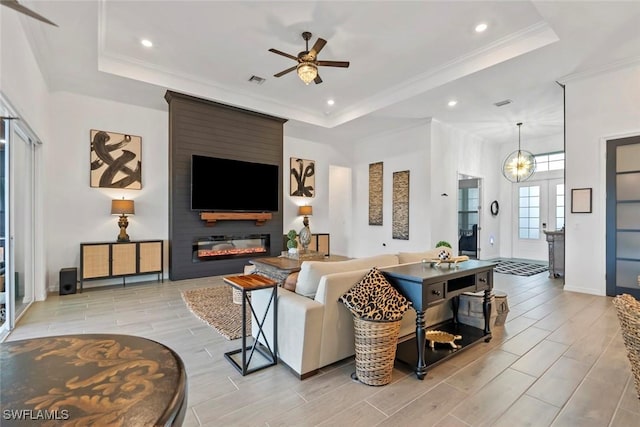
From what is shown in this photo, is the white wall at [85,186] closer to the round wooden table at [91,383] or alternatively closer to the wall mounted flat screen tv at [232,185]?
the wall mounted flat screen tv at [232,185]

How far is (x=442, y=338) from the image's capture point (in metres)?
2.89

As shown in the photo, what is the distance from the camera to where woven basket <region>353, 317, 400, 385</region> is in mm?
2221

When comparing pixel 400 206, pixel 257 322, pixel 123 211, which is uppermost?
pixel 400 206

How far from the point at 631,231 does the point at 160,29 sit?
7.23 m

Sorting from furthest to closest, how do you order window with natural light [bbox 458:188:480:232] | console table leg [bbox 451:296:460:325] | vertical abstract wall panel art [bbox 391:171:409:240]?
window with natural light [bbox 458:188:480:232] < vertical abstract wall panel art [bbox 391:171:409:240] < console table leg [bbox 451:296:460:325]

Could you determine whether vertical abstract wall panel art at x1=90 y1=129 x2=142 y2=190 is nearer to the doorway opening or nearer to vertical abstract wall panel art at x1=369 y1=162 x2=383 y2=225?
vertical abstract wall panel art at x1=369 y1=162 x2=383 y2=225

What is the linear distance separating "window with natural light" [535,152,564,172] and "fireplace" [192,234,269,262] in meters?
7.97

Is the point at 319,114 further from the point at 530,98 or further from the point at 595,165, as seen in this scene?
the point at 595,165

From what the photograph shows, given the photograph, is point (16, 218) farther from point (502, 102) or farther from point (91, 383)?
point (502, 102)

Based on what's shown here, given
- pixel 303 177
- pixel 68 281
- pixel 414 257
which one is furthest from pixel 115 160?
pixel 414 257

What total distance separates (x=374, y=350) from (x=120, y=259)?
467 cm

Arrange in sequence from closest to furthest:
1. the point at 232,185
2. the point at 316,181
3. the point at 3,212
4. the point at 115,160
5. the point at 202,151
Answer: the point at 3,212 → the point at 115,160 → the point at 202,151 → the point at 232,185 → the point at 316,181

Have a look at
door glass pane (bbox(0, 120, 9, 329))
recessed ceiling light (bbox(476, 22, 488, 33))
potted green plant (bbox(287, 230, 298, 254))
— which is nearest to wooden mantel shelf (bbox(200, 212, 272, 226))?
potted green plant (bbox(287, 230, 298, 254))

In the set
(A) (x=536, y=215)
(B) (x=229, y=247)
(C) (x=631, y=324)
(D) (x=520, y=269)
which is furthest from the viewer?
(A) (x=536, y=215)
